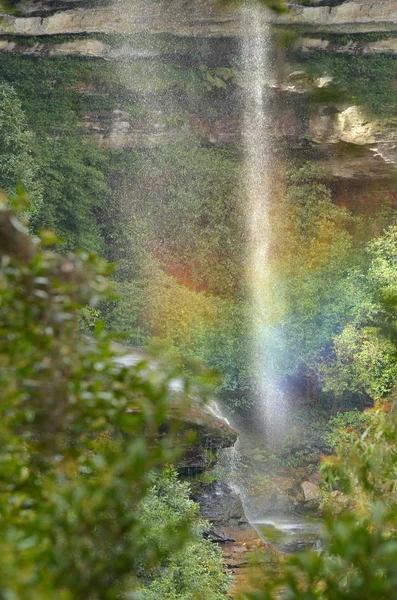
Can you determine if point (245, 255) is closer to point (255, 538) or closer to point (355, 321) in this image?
point (355, 321)

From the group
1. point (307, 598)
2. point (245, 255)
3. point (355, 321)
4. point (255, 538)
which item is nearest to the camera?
point (307, 598)

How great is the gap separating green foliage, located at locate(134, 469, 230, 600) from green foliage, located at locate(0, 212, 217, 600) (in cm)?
476

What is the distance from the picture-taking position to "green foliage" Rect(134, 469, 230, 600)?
671cm

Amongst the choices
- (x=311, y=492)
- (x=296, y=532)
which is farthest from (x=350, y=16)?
(x=296, y=532)

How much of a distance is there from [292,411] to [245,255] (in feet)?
12.7

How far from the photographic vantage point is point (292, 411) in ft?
47.1

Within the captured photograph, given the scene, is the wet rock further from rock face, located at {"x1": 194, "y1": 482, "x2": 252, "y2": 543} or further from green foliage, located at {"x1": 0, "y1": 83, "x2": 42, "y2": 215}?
green foliage, located at {"x1": 0, "y1": 83, "x2": 42, "y2": 215}

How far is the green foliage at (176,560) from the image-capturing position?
6.71 meters

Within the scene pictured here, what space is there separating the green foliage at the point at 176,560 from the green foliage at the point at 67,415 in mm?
4762

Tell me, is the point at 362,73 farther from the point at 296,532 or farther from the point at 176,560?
the point at 176,560

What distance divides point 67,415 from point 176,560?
616 centimetres

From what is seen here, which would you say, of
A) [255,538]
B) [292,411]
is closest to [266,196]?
[292,411]

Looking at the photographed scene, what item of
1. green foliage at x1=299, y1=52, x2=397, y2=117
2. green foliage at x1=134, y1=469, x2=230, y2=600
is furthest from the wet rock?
green foliage at x1=299, y1=52, x2=397, y2=117

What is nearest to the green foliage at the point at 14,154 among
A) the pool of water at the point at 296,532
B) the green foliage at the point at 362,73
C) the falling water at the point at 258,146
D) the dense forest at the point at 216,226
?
the dense forest at the point at 216,226
